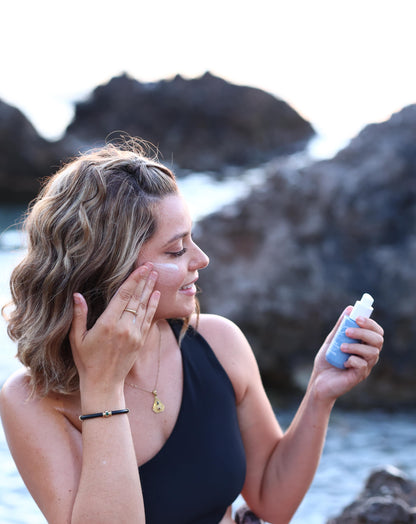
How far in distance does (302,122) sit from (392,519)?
1170 centimetres

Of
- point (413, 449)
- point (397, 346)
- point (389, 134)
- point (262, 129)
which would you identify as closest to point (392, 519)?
point (413, 449)

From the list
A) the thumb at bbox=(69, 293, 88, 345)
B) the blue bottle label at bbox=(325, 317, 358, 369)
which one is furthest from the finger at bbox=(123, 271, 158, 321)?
the blue bottle label at bbox=(325, 317, 358, 369)

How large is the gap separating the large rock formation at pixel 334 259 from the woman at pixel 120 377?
227 centimetres

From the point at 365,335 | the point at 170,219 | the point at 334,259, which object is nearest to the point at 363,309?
the point at 365,335

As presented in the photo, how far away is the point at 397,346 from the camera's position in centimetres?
409

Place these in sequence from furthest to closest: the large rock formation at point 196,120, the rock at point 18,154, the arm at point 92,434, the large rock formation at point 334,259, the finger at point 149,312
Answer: the large rock formation at point 196,120 < the rock at point 18,154 < the large rock formation at point 334,259 < the finger at point 149,312 < the arm at point 92,434

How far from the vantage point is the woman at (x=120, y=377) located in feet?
5.08

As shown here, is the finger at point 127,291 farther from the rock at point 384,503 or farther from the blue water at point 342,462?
the blue water at point 342,462

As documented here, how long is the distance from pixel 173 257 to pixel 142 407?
18.1 inches

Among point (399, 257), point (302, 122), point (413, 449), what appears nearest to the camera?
point (413, 449)

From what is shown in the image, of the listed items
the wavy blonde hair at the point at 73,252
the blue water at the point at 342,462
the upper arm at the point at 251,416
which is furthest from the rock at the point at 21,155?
the wavy blonde hair at the point at 73,252

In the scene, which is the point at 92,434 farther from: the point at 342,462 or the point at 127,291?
the point at 342,462

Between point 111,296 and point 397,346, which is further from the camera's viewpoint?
point 397,346

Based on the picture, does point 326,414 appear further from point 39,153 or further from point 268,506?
point 39,153
